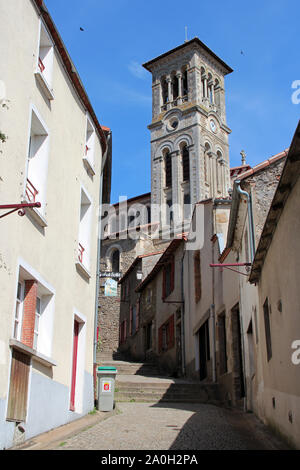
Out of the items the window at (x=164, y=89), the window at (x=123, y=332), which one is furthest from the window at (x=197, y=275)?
the window at (x=164, y=89)

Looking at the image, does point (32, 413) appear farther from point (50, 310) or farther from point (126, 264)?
point (126, 264)

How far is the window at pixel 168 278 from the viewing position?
76.4 ft

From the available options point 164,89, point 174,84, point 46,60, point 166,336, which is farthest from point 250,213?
point 164,89

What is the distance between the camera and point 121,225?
5728cm

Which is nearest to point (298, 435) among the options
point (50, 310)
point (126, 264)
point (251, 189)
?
point (50, 310)

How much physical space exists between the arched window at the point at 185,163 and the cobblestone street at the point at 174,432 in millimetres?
41026

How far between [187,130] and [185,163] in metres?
3.27

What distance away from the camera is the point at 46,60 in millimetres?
9391

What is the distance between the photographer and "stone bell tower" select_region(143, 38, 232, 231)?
168ft

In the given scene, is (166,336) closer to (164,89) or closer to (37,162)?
(37,162)

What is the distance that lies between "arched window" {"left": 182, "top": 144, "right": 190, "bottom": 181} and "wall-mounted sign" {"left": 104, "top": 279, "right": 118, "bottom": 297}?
1812cm

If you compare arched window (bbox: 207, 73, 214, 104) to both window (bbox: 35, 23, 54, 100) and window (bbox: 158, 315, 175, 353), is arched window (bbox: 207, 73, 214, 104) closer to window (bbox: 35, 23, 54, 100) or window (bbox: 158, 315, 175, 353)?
window (bbox: 158, 315, 175, 353)
